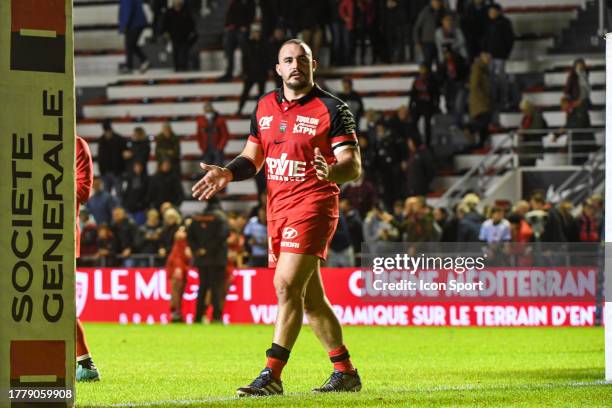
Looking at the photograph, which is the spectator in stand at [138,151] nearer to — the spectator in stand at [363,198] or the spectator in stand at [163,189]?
the spectator in stand at [163,189]

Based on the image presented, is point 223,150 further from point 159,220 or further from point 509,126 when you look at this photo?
point 509,126

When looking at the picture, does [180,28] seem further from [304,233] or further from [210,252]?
[304,233]

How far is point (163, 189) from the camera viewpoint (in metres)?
29.6

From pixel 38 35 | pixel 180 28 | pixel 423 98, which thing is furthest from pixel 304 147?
pixel 180 28

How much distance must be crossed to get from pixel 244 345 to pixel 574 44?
16.7 m

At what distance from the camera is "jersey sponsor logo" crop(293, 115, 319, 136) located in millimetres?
10086

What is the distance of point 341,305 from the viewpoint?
23.5 m

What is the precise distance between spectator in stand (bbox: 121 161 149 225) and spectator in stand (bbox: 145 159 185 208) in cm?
17

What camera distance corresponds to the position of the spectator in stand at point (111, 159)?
3033 cm

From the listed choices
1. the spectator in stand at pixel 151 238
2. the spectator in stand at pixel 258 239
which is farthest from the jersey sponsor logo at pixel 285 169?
the spectator in stand at pixel 151 238

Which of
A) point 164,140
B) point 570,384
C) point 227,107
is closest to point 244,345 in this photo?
point 570,384

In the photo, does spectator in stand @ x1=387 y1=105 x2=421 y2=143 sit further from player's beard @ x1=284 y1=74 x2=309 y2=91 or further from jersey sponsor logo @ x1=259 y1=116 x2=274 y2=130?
player's beard @ x1=284 y1=74 x2=309 y2=91

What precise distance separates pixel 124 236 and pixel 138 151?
4503mm

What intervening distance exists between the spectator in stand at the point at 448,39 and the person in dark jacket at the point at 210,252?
841 centimetres
